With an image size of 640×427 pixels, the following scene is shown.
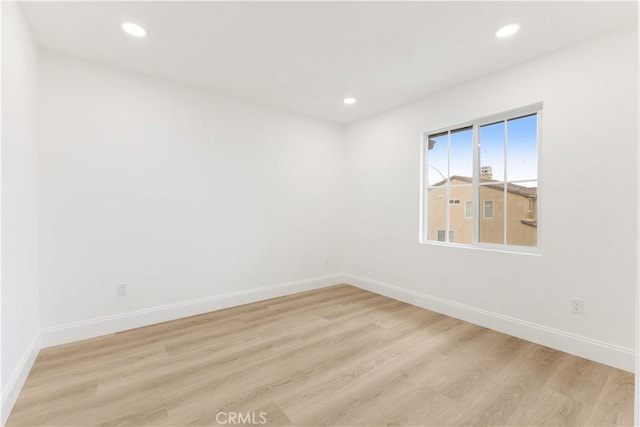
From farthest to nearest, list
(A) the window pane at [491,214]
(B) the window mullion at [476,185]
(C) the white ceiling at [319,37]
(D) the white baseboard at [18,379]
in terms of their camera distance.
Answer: (B) the window mullion at [476,185]
(A) the window pane at [491,214]
(C) the white ceiling at [319,37]
(D) the white baseboard at [18,379]

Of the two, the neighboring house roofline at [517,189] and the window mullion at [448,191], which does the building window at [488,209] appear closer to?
the neighboring house roofline at [517,189]

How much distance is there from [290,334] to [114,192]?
214 cm

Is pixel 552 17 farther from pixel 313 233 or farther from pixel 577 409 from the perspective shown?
pixel 313 233

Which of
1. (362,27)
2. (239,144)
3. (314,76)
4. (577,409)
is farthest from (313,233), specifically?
(577,409)

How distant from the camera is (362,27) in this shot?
2164mm

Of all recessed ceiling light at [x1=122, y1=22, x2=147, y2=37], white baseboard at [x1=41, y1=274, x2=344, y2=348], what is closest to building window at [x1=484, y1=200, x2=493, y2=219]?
white baseboard at [x1=41, y1=274, x2=344, y2=348]

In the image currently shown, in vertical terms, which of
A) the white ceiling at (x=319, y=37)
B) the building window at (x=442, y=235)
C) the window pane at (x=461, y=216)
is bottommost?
the building window at (x=442, y=235)

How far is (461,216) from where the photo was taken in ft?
10.7

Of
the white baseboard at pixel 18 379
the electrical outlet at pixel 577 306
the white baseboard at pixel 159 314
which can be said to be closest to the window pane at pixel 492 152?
the electrical outlet at pixel 577 306

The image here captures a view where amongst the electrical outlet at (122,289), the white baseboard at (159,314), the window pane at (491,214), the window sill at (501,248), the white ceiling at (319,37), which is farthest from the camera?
the window pane at (491,214)

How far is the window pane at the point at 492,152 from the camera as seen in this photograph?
2936 millimetres

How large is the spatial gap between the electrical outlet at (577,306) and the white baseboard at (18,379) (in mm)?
3863

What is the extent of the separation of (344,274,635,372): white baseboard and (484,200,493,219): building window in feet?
3.13

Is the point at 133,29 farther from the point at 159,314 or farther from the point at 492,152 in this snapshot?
the point at 492,152
